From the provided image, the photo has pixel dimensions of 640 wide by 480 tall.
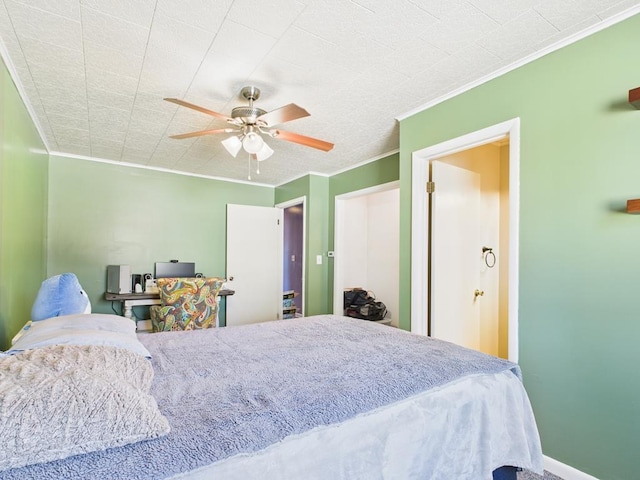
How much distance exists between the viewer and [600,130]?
1.64m

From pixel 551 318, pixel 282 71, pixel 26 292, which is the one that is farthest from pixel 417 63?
pixel 26 292

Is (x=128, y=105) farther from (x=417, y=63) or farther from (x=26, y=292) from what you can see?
(x=417, y=63)

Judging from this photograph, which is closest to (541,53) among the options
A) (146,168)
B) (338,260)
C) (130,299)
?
(338,260)

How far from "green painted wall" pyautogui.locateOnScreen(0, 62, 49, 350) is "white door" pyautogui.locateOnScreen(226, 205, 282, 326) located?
223 centimetres

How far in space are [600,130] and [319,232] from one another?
10.7 ft

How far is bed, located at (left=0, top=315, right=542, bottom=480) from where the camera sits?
773 mm

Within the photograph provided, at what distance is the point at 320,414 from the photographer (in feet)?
3.16

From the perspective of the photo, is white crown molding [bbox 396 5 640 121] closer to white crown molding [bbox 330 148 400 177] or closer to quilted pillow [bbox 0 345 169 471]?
white crown molding [bbox 330 148 400 177]

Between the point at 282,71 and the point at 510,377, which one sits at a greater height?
the point at 282,71

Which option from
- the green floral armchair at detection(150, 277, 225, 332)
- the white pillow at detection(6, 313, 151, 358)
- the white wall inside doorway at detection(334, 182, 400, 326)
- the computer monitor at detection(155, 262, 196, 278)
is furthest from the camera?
the white wall inside doorway at detection(334, 182, 400, 326)

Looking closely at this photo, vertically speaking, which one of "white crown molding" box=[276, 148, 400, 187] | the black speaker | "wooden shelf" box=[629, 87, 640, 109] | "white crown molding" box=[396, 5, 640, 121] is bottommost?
the black speaker

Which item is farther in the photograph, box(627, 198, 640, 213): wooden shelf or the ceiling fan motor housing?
the ceiling fan motor housing

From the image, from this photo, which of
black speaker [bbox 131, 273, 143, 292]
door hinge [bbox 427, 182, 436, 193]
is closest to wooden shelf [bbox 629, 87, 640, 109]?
door hinge [bbox 427, 182, 436, 193]

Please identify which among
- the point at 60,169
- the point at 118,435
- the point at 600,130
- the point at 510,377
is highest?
the point at 60,169
